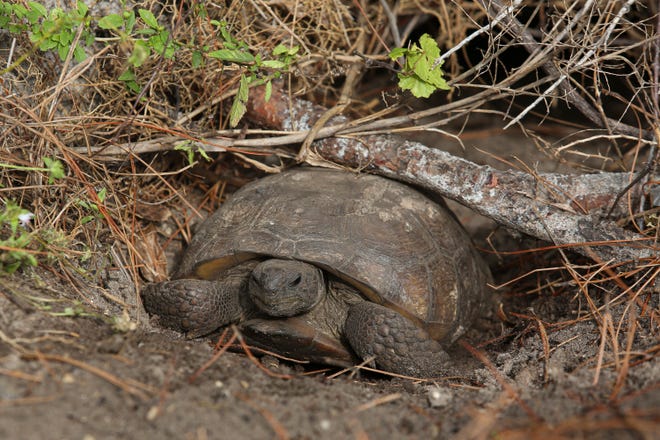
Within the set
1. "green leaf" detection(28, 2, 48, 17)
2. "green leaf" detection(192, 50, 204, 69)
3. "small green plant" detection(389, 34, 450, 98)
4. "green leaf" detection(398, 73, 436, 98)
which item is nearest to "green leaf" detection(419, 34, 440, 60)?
"small green plant" detection(389, 34, 450, 98)

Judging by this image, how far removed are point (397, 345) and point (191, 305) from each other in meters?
1.09

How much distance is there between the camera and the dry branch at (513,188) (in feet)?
10.4

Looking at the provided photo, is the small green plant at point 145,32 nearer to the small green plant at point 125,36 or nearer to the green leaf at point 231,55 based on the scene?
the small green plant at point 125,36

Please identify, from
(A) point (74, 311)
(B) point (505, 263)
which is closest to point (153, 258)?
(A) point (74, 311)

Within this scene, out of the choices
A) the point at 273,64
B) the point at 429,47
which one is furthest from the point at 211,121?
the point at 429,47

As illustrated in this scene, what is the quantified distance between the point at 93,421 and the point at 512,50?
200 inches

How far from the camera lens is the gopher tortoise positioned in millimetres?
2994

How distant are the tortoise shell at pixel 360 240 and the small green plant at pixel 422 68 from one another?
0.63 metres

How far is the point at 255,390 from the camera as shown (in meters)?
2.28

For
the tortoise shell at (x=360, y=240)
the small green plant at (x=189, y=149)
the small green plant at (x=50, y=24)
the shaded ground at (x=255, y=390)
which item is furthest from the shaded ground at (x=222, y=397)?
the small green plant at (x=50, y=24)

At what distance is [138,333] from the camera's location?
2627 millimetres

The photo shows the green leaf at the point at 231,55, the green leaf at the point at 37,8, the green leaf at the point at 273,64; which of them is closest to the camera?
the green leaf at the point at 37,8

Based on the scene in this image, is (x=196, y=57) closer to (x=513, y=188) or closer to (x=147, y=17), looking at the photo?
(x=147, y=17)

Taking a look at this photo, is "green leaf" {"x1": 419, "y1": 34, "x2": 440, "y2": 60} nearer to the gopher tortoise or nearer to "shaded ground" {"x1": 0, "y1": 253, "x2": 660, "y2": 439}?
the gopher tortoise
